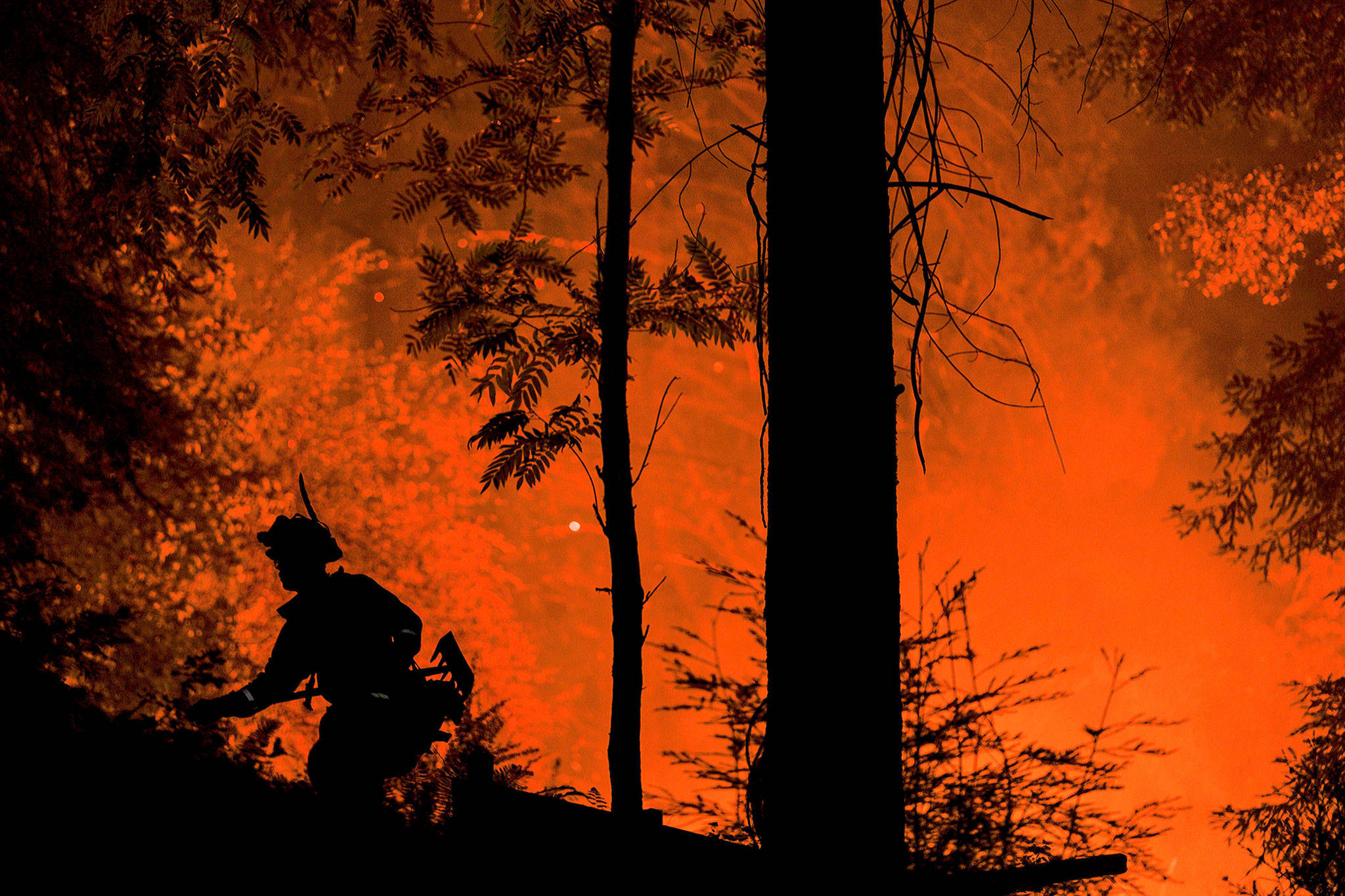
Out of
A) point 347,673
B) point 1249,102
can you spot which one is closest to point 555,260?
point 347,673

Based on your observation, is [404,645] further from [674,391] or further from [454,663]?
[674,391]

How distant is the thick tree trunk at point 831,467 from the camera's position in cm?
211

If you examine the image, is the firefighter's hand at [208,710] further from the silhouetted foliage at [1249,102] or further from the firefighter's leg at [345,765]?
the silhouetted foliage at [1249,102]

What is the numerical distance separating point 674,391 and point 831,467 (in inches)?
1569

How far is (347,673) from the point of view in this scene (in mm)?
3932

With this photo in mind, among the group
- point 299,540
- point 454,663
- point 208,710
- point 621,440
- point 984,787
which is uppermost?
point 621,440

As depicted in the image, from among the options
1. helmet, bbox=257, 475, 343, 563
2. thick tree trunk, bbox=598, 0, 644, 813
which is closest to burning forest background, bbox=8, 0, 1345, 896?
thick tree trunk, bbox=598, 0, 644, 813

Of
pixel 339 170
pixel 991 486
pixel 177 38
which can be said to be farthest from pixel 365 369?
pixel 991 486

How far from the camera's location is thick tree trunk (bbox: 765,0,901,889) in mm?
2111

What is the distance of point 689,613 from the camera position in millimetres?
40844

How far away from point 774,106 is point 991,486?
4312cm

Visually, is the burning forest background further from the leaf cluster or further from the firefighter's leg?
the firefighter's leg

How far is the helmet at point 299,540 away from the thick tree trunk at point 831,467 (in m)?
2.39

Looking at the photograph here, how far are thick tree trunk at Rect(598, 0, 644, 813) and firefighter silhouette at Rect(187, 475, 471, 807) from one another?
1774 millimetres
